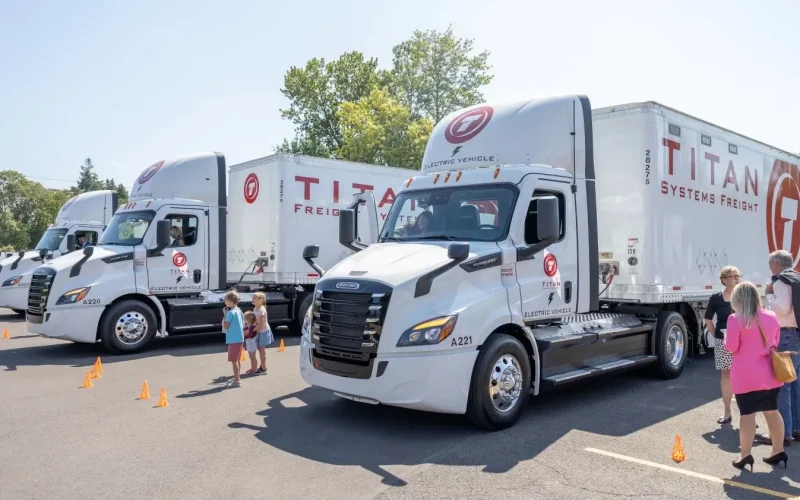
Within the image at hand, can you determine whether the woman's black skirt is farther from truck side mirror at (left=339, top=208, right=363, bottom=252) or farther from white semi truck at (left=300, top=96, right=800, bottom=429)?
truck side mirror at (left=339, top=208, right=363, bottom=252)

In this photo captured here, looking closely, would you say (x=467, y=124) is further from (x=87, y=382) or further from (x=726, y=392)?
(x=87, y=382)

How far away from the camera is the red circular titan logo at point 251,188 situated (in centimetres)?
1385

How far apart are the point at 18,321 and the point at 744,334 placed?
18115 mm

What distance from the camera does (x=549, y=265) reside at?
23.9 feet

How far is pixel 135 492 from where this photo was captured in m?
4.77

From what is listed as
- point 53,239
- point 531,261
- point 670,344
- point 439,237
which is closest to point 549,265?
point 531,261

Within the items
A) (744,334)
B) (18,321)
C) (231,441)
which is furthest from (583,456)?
(18,321)

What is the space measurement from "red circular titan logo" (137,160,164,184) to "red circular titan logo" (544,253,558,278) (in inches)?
354

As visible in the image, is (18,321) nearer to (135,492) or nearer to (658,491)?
(135,492)

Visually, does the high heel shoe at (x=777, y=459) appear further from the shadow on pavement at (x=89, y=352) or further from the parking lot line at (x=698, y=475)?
the shadow on pavement at (x=89, y=352)

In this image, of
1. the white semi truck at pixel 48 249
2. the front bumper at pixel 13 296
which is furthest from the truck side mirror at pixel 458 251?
the front bumper at pixel 13 296

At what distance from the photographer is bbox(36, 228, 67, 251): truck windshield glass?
17.8 meters

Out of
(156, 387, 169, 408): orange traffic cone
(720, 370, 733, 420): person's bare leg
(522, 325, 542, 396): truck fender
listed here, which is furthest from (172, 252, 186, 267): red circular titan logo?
(720, 370, 733, 420): person's bare leg

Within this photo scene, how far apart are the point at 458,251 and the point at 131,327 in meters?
7.74
